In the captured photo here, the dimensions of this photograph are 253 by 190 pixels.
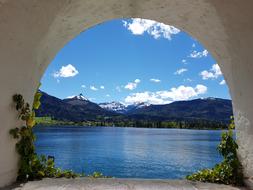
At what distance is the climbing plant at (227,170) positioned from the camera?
4777 mm

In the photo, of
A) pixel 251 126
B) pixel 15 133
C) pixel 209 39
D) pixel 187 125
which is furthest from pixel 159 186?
pixel 187 125

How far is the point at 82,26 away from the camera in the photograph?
538 centimetres

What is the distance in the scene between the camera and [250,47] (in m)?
4.25

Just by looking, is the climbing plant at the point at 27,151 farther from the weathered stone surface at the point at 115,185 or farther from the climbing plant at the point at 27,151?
the weathered stone surface at the point at 115,185

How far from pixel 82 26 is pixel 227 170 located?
10.5 feet

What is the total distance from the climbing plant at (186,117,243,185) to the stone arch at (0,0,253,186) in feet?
0.57

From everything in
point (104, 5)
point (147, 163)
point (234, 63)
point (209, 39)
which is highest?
point (104, 5)

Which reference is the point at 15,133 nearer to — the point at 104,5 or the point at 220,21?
the point at 104,5

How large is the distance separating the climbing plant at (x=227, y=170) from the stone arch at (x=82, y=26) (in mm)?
173

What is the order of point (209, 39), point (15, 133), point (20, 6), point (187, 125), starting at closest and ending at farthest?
1. point (20, 6)
2. point (15, 133)
3. point (209, 39)
4. point (187, 125)

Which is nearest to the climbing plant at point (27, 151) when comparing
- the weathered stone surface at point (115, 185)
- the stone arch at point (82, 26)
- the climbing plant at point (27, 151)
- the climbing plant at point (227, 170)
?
the climbing plant at point (27, 151)

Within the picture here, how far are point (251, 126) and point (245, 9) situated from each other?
153cm

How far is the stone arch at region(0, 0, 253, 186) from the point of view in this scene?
4.15 metres

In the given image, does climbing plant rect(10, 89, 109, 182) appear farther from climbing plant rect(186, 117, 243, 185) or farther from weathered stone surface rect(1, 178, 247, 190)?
climbing plant rect(186, 117, 243, 185)
